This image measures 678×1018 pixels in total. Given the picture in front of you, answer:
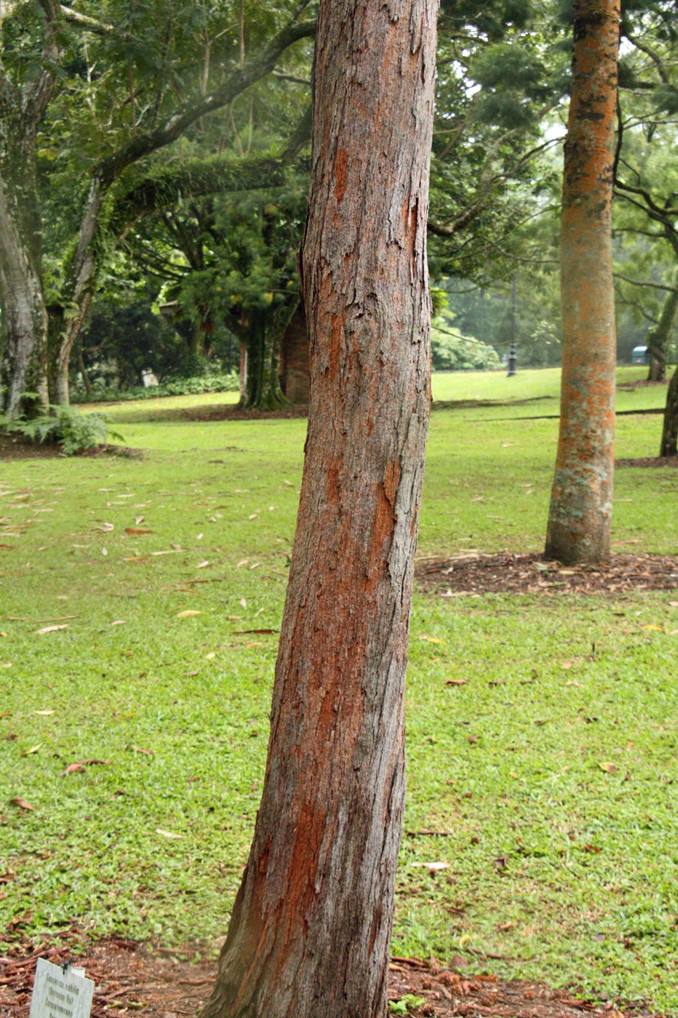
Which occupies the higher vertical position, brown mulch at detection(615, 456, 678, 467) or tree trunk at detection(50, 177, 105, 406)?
tree trunk at detection(50, 177, 105, 406)

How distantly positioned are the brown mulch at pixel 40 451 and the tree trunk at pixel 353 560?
12.6 m

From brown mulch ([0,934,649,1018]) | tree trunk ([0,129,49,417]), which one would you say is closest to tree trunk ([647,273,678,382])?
tree trunk ([0,129,49,417])

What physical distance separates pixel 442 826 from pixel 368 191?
2.37 m

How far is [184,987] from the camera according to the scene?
9.82ft

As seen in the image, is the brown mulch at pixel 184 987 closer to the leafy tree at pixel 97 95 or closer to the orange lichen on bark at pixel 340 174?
the orange lichen on bark at pixel 340 174

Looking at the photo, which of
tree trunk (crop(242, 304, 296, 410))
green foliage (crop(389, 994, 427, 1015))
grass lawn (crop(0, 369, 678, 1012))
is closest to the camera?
green foliage (crop(389, 994, 427, 1015))

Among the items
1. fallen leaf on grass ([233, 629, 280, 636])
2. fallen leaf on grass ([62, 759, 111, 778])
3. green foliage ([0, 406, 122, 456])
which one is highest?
green foliage ([0, 406, 122, 456])

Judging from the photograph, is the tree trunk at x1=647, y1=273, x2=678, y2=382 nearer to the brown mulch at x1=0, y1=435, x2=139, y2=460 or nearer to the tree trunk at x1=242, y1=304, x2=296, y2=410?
the tree trunk at x1=242, y1=304, x2=296, y2=410

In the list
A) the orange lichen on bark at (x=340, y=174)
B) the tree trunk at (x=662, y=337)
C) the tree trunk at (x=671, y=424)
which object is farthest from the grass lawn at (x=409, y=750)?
the tree trunk at (x=662, y=337)

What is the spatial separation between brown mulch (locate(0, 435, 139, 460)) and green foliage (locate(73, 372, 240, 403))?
17.6 metres

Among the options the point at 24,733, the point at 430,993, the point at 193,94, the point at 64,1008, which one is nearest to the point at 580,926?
the point at 430,993

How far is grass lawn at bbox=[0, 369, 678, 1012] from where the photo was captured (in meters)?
3.38

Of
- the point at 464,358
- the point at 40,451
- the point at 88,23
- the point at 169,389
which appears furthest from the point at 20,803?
the point at 464,358

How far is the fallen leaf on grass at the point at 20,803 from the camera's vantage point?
410cm
